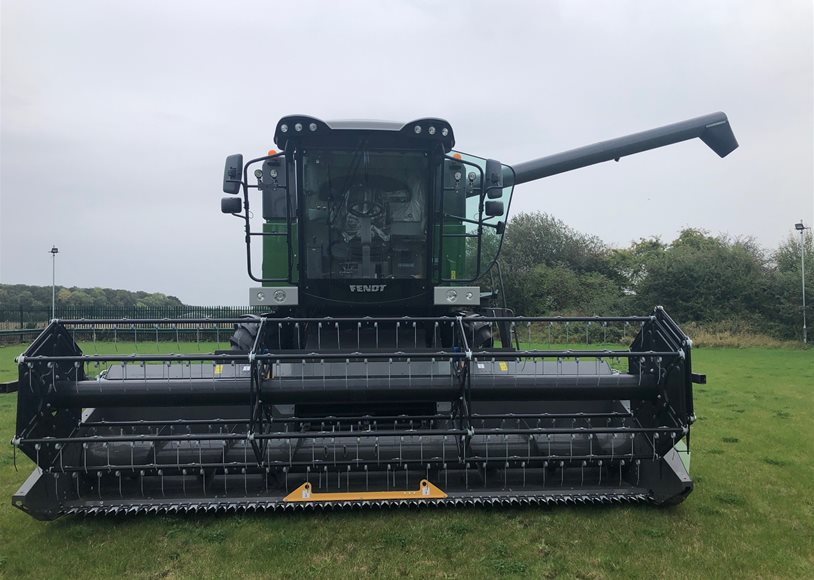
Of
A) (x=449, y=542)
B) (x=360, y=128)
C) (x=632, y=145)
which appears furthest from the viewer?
(x=632, y=145)

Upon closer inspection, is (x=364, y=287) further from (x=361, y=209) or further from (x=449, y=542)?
(x=449, y=542)

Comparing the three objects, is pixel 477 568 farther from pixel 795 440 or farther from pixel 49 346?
pixel 795 440

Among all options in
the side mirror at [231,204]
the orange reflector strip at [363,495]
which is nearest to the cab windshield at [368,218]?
the side mirror at [231,204]

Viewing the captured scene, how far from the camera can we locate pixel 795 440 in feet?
20.7

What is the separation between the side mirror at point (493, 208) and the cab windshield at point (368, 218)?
24.0 inches

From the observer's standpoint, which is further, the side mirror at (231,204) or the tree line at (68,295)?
the tree line at (68,295)

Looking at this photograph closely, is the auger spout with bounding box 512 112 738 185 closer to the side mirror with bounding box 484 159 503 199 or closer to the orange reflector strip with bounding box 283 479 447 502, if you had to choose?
the side mirror with bounding box 484 159 503 199

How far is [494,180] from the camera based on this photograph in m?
5.23

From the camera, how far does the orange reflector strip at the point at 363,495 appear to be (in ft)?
11.9

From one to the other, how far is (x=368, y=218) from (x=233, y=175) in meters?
1.21

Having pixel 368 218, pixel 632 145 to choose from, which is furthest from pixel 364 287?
pixel 632 145

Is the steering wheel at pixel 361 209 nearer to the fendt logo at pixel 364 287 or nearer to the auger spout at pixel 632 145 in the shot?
the fendt logo at pixel 364 287

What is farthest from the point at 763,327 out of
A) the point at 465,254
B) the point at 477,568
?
the point at 477,568

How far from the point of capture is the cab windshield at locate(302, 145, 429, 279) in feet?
16.7
